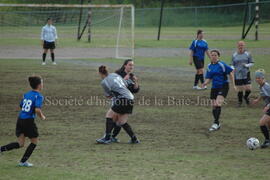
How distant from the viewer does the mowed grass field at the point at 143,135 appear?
393 inches

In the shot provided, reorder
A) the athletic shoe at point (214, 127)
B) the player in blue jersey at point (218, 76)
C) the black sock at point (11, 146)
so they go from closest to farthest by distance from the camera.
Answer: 1. the black sock at point (11, 146)
2. the athletic shoe at point (214, 127)
3. the player in blue jersey at point (218, 76)

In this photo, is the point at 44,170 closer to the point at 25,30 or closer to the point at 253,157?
the point at 253,157

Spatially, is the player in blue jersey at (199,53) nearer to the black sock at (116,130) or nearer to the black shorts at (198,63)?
the black shorts at (198,63)

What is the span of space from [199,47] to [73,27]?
71.9ft

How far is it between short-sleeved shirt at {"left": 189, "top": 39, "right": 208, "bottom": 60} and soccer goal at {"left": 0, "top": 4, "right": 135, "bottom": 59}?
1452 cm

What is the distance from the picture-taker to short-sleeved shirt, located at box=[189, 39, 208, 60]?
21188 millimetres

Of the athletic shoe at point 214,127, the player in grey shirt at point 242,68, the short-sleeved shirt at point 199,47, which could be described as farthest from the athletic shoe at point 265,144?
the short-sleeved shirt at point 199,47

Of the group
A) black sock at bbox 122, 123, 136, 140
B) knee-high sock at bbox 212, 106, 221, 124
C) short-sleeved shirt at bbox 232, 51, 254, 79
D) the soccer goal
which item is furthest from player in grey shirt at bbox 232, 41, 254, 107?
the soccer goal

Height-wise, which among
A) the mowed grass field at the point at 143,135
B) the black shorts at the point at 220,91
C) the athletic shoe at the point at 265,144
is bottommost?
the mowed grass field at the point at 143,135

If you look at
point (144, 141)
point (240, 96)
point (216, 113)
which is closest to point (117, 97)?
point (144, 141)

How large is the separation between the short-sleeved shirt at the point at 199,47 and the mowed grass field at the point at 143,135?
1.29 meters

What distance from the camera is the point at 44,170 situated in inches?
396

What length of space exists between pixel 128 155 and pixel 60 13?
105ft

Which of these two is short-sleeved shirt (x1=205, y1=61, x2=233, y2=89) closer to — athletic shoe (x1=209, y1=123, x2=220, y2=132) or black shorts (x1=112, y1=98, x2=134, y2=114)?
athletic shoe (x1=209, y1=123, x2=220, y2=132)
